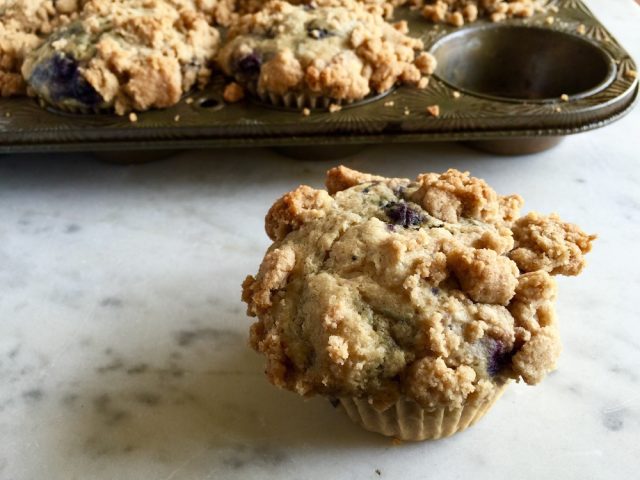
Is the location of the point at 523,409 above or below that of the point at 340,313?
below

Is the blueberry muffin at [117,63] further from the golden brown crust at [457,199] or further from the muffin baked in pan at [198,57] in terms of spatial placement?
the golden brown crust at [457,199]

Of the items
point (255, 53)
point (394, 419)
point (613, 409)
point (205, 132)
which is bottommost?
point (613, 409)

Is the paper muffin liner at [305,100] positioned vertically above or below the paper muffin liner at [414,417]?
above

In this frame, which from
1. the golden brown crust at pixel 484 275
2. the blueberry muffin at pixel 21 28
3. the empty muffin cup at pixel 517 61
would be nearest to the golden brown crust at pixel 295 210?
the golden brown crust at pixel 484 275

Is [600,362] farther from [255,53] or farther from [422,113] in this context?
[255,53]

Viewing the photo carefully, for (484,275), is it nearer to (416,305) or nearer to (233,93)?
(416,305)

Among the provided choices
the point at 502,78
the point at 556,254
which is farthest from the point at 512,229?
the point at 502,78

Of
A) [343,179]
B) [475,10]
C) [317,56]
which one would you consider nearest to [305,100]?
[317,56]
